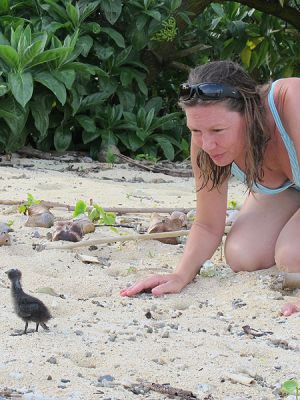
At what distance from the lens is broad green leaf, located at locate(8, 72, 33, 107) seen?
7.35 metres

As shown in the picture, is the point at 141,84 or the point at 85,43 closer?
the point at 85,43

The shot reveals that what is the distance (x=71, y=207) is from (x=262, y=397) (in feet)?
9.63

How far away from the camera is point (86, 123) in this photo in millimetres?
8273

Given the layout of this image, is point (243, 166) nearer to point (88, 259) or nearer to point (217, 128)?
point (217, 128)

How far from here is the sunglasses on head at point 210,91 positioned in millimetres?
3609

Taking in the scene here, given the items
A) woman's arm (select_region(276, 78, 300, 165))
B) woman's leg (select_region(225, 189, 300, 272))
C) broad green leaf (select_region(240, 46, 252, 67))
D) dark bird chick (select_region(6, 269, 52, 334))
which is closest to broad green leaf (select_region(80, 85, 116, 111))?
broad green leaf (select_region(240, 46, 252, 67))

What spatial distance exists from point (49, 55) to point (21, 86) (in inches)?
15.3

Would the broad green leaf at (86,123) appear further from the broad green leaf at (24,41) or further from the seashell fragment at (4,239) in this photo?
the seashell fragment at (4,239)

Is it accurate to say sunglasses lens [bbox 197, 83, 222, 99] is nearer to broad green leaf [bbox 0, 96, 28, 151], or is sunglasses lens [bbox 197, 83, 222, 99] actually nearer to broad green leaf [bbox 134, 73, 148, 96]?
broad green leaf [bbox 0, 96, 28, 151]

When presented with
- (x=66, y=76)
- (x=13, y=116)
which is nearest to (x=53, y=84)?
(x=66, y=76)

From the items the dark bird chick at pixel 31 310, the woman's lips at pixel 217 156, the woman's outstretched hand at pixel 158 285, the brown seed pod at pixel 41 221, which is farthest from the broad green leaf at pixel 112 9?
the dark bird chick at pixel 31 310

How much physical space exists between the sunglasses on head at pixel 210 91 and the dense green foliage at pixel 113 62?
387cm

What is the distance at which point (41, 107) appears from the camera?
25.8 ft

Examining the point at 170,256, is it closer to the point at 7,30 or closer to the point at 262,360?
the point at 262,360
